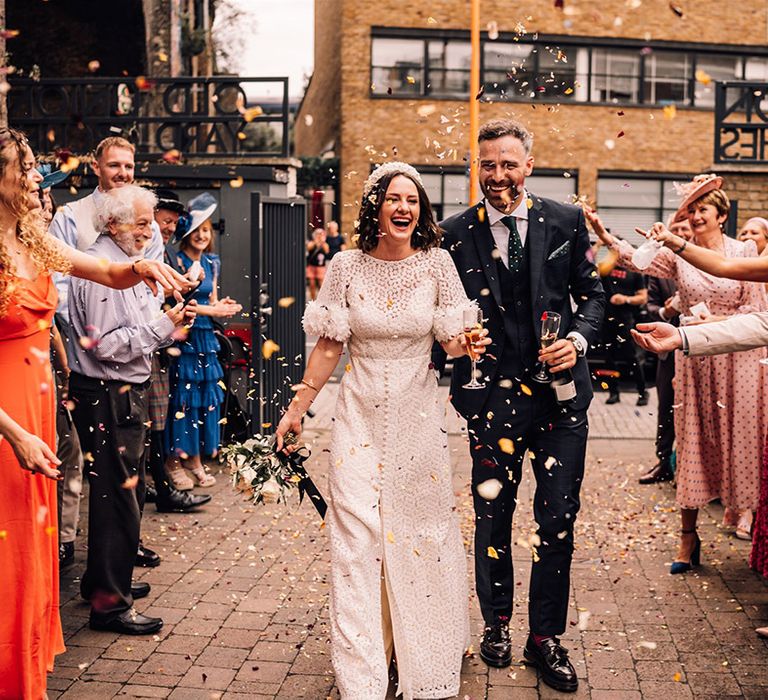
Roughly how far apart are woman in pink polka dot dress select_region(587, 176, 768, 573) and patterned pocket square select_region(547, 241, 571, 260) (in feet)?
6.19

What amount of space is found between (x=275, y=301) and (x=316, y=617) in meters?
4.83

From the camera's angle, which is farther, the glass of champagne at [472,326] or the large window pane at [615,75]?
the large window pane at [615,75]

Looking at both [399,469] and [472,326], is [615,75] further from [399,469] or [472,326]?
[399,469]

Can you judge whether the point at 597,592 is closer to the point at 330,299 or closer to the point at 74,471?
the point at 330,299

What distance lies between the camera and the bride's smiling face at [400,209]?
413cm

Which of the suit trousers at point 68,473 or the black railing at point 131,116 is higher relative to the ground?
the black railing at point 131,116

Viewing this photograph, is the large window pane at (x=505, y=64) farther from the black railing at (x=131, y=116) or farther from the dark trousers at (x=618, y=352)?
the dark trousers at (x=618, y=352)

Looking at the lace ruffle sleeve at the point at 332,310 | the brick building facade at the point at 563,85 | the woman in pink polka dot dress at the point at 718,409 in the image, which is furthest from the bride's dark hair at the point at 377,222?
A: the brick building facade at the point at 563,85

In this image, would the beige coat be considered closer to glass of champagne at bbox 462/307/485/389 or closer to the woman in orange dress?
glass of champagne at bbox 462/307/485/389

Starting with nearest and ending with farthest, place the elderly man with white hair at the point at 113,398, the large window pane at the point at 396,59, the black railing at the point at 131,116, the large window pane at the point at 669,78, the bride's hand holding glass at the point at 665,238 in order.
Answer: the bride's hand holding glass at the point at 665,238, the elderly man with white hair at the point at 113,398, the black railing at the point at 131,116, the large window pane at the point at 396,59, the large window pane at the point at 669,78

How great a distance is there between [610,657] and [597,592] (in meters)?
0.95

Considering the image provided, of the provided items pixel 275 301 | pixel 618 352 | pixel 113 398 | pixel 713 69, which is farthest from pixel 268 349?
pixel 713 69

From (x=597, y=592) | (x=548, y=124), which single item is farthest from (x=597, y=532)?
(x=548, y=124)

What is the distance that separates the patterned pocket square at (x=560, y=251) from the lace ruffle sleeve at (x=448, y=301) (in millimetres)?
450
